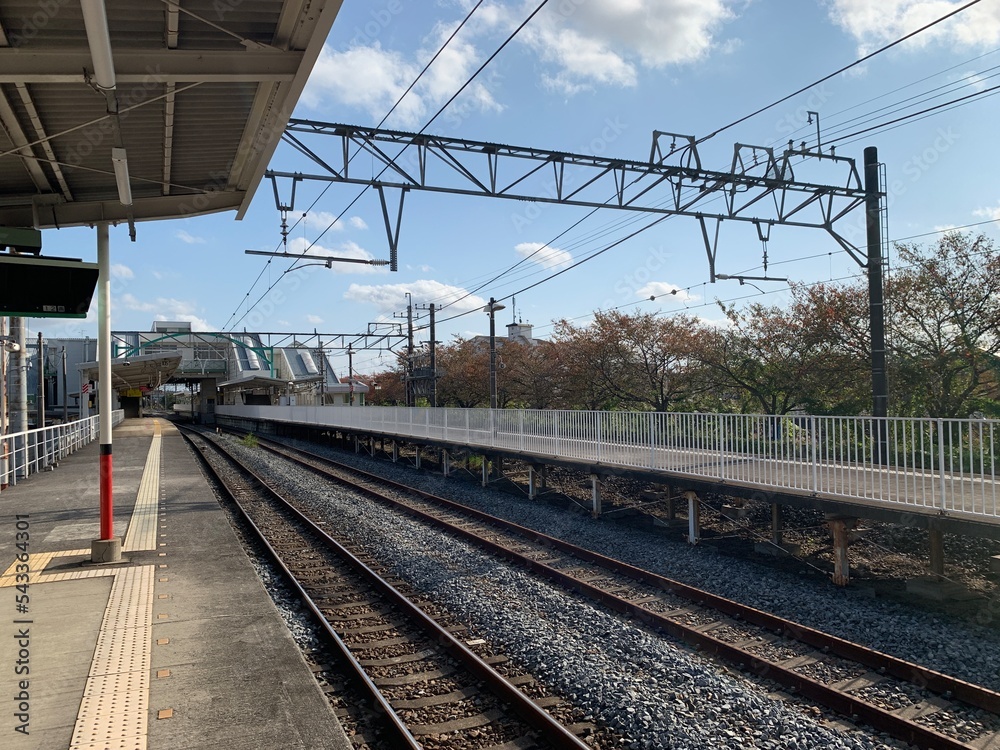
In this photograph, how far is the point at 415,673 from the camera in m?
6.20

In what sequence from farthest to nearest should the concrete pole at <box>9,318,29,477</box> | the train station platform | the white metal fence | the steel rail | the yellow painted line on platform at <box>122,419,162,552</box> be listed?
the concrete pole at <box>9,318,29,477</box> → the yellow painted line on platform at <box>122,419,162,552</box> → the white metal fence → the steel rail → the train station platform

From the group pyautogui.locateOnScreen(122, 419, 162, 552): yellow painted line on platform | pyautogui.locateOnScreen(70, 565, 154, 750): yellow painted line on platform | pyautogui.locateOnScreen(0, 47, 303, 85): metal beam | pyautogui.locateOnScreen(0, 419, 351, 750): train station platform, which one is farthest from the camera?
pyautogui.locateOnScreen(122, 419, 162, 552): yellow painted line on platform

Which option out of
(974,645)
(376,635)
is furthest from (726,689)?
(376,635)

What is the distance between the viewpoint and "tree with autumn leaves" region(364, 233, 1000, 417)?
46.4 ft

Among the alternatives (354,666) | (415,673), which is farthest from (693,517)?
(354,666)

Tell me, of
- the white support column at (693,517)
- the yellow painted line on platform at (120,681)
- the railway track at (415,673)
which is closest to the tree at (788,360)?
the white support column at (693,517)

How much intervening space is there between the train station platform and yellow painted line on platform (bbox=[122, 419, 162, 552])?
63mm

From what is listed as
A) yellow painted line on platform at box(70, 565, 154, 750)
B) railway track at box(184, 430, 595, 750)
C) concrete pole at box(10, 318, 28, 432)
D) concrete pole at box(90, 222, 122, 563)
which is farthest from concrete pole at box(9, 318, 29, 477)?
yellow painted line on platform at box(70, 565, 154, 750)

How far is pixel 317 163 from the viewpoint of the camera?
11.4m

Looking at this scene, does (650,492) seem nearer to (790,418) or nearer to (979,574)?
(790,418)

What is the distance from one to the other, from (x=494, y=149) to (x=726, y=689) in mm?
9733

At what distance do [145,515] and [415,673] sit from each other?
26.4 ft

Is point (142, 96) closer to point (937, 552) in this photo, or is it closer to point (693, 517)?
point (693, 517)

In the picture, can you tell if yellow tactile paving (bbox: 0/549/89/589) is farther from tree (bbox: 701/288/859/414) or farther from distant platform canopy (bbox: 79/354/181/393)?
distant platform canopy (bbox: 79/354/181/393)
